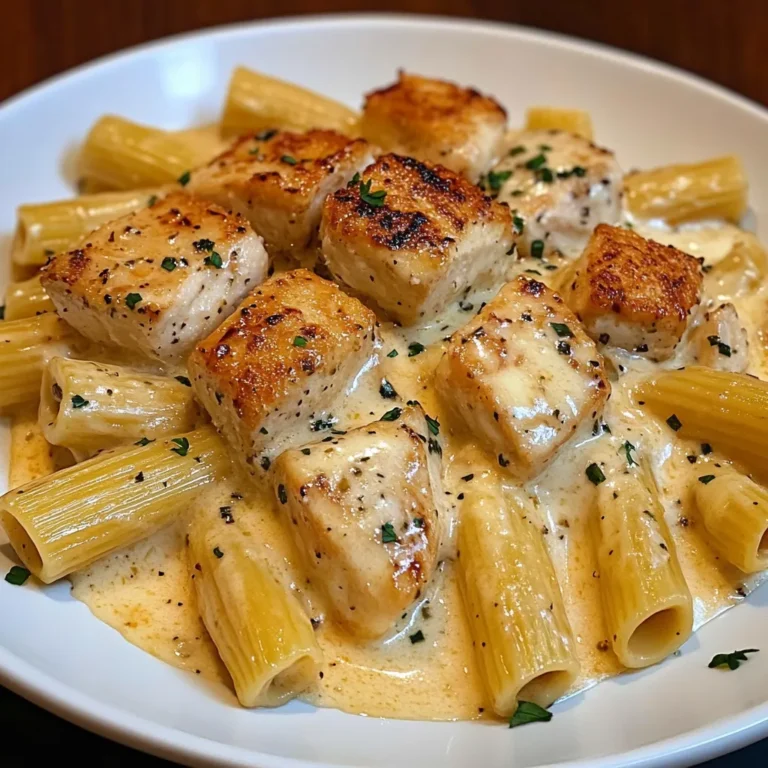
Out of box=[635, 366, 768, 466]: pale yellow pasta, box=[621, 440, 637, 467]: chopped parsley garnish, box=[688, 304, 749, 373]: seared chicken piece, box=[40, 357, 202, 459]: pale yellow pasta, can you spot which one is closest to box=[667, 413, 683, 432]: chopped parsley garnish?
box=[635, 366, 768, 466]: pale yellow pasta

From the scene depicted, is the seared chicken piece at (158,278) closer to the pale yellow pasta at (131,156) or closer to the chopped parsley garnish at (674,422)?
the pale yellow pasta at (131,156)

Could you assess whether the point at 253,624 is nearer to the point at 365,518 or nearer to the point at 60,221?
the point at 365,518

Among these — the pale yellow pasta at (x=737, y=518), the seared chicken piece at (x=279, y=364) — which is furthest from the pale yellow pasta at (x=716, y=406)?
the seared chicken piece at (x=279, y=364)

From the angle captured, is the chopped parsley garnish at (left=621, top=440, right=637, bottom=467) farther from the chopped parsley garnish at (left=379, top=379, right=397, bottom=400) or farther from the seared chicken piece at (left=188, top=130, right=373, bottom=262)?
the seared chicken piece at (left=188, top=130, right=373, bottom=262)

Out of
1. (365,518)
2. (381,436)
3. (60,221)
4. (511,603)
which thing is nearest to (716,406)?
(511,603)

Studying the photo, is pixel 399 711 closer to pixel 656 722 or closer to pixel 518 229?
pixel 656 722

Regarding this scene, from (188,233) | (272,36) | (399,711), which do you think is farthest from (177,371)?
(272,36)
